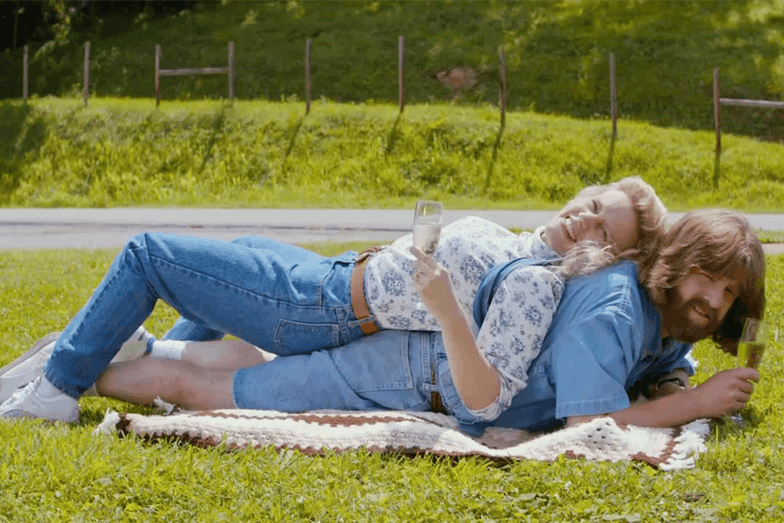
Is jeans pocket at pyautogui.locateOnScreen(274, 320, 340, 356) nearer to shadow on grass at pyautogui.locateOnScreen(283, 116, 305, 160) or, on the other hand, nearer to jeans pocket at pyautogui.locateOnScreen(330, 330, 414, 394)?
jeans pocket at pyautogui.locateOnScreen(330, 330, 414, 394)

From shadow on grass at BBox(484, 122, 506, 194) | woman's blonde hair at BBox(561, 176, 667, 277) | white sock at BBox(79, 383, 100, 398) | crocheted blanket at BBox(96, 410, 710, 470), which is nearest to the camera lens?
crocheted blanket at BBox(96, 410, 710, 470)

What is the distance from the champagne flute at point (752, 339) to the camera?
13.1ft

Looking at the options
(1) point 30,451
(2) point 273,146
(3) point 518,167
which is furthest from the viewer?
(2) point 273,146

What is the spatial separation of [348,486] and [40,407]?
1.54 m

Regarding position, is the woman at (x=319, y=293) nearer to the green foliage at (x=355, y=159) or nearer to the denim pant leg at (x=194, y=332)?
the denim pant leg at (x=194, y=332)

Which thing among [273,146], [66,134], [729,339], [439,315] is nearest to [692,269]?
[729,339]

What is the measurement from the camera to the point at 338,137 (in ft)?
61.3

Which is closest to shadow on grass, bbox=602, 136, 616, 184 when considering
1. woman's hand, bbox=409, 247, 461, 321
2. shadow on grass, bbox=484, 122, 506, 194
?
shadow on grass, bbox=484, 122, 506, 194

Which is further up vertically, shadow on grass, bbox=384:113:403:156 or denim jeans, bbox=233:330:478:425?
shadow on grass, bbox=384:113:403:156

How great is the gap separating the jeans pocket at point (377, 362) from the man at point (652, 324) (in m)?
0.38

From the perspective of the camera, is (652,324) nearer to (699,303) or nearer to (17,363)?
(699,303)

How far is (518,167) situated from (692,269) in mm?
13623

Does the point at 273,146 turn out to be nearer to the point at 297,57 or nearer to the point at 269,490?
the point at 297,57

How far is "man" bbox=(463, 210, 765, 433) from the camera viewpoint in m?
3.77
